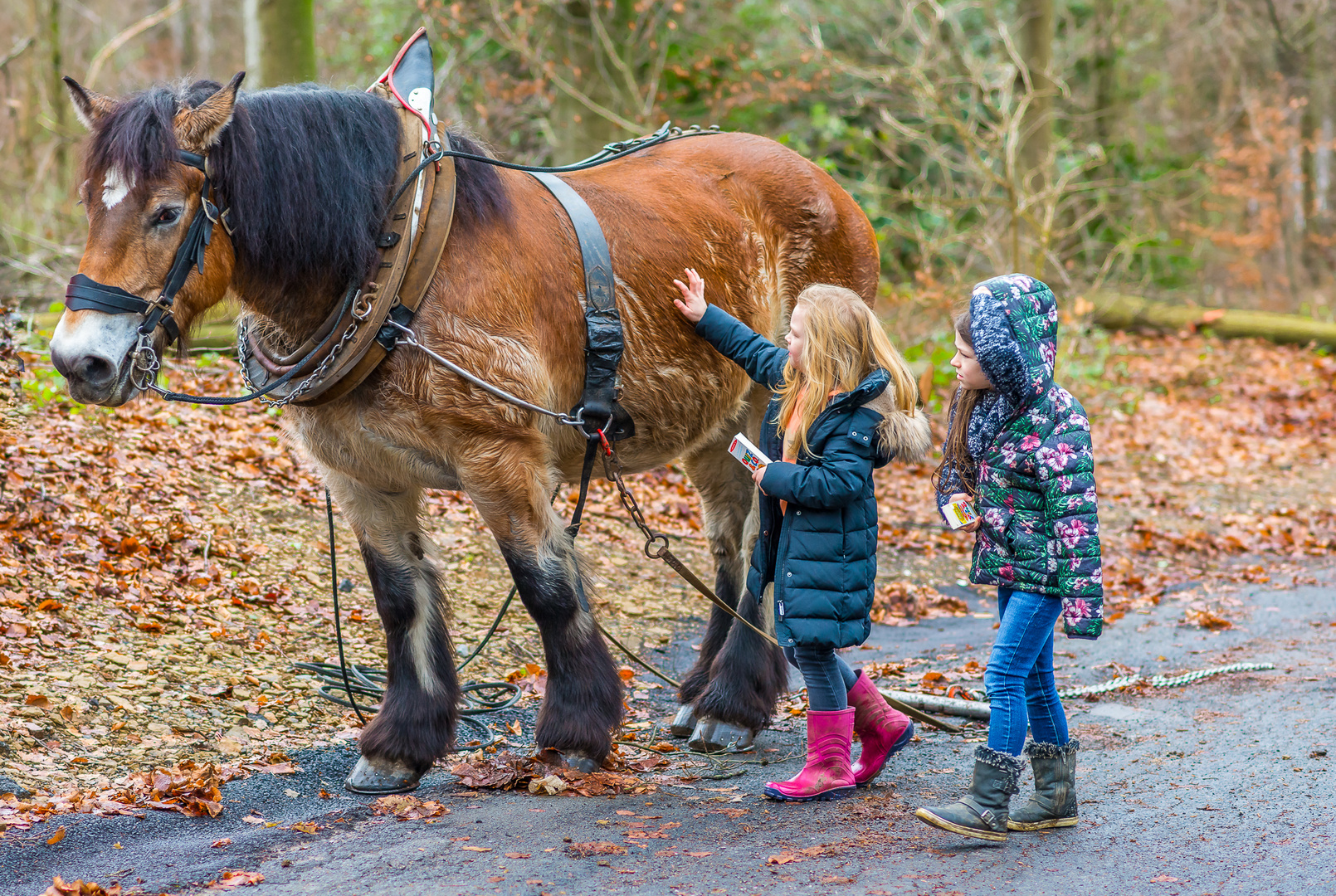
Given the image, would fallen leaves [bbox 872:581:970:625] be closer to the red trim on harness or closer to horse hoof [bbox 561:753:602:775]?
horse hoof [bbox 561:753:602:775]

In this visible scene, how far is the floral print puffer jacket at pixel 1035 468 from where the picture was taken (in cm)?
335

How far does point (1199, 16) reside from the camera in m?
→ 18.7

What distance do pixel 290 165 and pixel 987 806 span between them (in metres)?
2.82

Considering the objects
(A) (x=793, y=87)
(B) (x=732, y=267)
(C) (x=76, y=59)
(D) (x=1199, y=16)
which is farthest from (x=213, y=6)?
(B) (x=732, y=267)

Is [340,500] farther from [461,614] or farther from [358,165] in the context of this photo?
[461,614]

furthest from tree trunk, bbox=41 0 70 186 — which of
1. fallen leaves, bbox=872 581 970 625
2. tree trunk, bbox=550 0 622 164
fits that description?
fallen leaves, bbox=872 581 970 625

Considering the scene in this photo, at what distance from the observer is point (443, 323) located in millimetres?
3594

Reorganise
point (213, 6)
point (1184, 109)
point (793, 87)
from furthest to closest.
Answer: point (213, 6) < point (1184, 109) < point (793, 87)

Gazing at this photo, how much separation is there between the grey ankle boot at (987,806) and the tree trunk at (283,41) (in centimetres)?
763

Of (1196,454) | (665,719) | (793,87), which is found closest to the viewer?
(665,719)

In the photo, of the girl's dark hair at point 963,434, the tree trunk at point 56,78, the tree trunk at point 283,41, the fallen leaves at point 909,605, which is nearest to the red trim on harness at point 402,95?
the girl's dark hair at point 963,434

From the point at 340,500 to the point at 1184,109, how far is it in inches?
803

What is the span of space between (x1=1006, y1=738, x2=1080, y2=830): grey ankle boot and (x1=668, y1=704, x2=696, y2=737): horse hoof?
144 cm

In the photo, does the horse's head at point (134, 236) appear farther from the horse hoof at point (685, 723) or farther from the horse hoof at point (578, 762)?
the horse hoof at point (685, 723)
